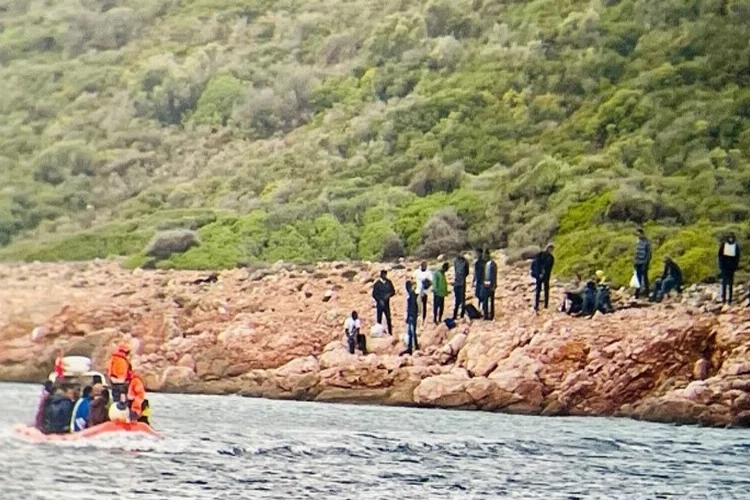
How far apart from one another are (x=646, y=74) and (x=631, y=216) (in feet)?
4.38

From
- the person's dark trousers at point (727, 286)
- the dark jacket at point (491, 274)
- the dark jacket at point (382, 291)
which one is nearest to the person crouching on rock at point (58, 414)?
the dark jacket at point (382, 291)

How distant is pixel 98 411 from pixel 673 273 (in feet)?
13.3

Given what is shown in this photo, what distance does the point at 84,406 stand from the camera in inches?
366

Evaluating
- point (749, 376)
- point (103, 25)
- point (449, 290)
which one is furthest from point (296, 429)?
point (103, 25)

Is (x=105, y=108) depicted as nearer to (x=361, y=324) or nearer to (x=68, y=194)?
(x=68, y=194)

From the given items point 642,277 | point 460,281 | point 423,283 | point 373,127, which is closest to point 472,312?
point 460,281

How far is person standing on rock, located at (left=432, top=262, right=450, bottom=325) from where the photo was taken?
10.0 meters

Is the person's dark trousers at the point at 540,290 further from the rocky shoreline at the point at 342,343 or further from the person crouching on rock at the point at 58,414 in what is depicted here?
the person crouching on rock at the point at 58,414

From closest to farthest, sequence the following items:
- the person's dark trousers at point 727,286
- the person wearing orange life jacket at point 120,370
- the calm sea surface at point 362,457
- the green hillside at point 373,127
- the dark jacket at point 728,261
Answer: the calm sea surface at point 362,457
the person wearing orange life jacket at point 120,370
the person's dark trousers at point 727,286
the dark jacket at point 728,261
the green hillside at point 373,127

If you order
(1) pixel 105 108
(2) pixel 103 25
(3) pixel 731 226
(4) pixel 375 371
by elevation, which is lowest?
(4) pixel 375 371

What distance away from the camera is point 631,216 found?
10156 mm

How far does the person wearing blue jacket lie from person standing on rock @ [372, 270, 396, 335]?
2080 mm

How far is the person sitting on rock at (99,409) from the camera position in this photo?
9.29 metres

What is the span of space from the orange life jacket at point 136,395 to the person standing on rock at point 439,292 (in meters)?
2.09
